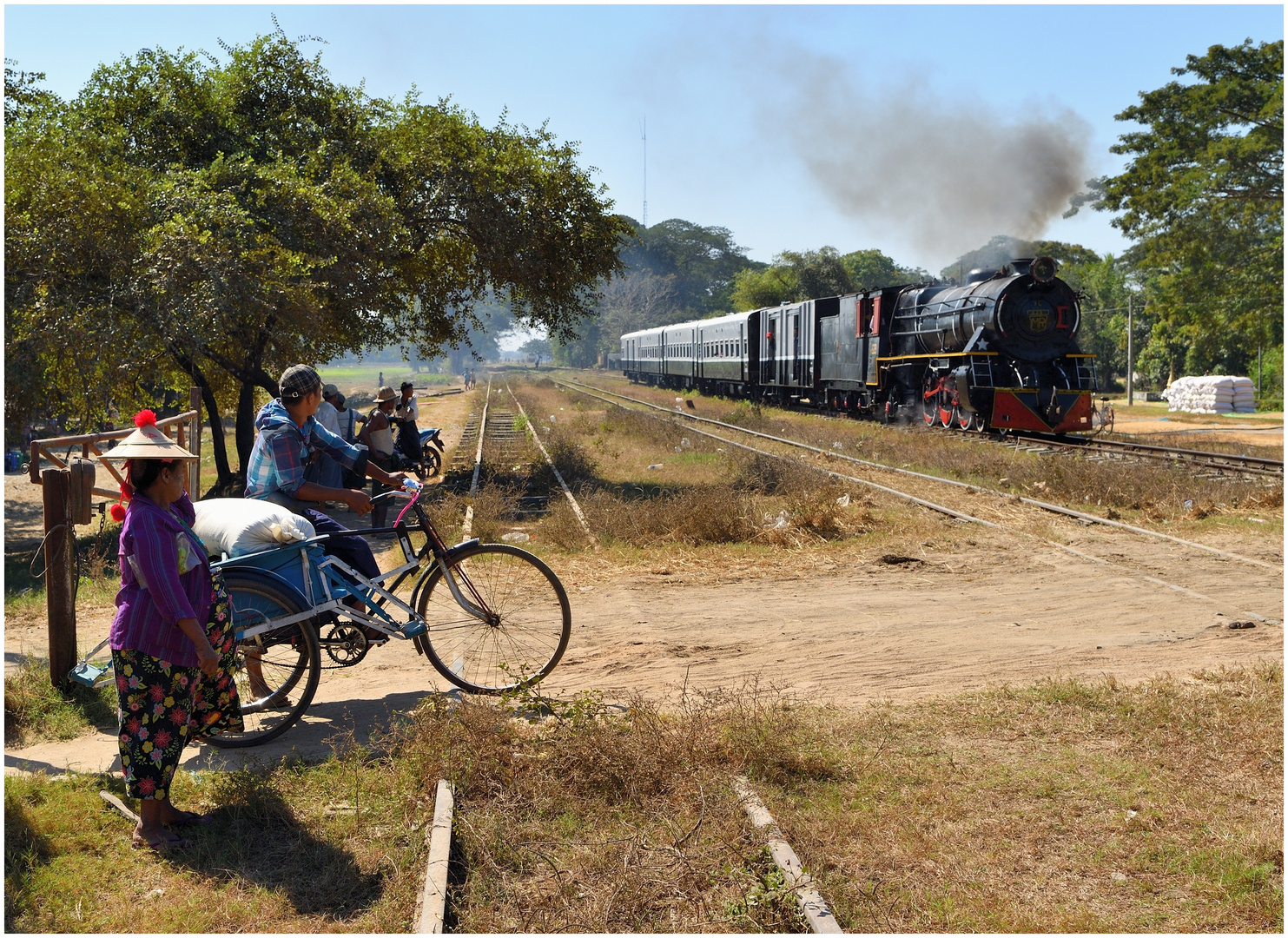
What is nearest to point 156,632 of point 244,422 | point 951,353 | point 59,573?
point 59,573

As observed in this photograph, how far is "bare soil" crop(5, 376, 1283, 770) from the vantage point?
646 centimetres

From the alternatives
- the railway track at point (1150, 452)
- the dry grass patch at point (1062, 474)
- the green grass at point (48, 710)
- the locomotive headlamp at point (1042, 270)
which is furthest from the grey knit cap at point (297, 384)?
the locomotive headlamp at point (1042, 270)

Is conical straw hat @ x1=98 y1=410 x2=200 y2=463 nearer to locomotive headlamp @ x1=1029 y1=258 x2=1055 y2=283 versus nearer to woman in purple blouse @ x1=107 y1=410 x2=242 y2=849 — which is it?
woman in purple blouse @ x1=107 y1=410 x2=242 y2=849

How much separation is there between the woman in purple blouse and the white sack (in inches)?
32.8

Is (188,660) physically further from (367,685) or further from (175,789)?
(367,685)

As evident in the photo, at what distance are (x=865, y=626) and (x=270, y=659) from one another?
4.40 metres

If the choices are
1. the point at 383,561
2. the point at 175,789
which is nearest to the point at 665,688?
the point at 175,789

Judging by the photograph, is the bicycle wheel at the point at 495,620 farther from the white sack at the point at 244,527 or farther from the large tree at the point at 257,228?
the large tree at the point at 257,228

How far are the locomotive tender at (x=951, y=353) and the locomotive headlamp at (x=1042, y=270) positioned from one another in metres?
0.02

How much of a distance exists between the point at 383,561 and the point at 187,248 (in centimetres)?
647

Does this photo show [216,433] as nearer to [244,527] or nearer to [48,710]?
[48,710]

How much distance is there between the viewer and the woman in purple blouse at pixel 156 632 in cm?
420

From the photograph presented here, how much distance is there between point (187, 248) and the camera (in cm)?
1466

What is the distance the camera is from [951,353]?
2148 cm
